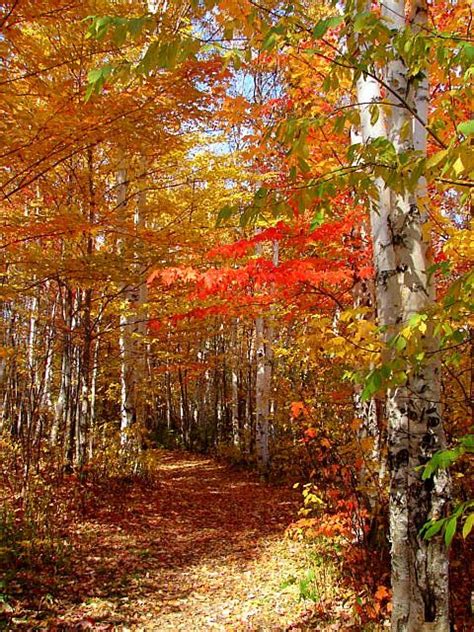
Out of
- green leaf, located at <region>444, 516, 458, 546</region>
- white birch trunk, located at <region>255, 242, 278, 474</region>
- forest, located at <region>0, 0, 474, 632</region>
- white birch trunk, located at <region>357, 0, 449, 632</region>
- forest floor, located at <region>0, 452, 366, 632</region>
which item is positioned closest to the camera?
green leaf, located at <region>444, 516, 458, 546</region>

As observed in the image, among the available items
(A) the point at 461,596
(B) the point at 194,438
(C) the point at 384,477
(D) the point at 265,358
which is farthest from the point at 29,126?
(B) the point at 194,438

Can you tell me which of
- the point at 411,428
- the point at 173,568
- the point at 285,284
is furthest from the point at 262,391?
the point at 411,428

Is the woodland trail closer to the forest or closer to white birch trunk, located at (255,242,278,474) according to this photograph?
the forest

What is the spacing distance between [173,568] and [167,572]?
0.54 ft

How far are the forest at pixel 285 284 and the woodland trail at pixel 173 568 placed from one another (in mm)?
36

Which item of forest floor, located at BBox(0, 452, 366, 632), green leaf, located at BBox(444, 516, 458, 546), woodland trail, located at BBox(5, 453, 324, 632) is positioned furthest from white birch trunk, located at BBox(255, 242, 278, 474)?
green leaf, located at BBox(444, 516, 458, 546)

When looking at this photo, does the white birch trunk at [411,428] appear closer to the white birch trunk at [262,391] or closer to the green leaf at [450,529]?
the green leaf at [450,529]

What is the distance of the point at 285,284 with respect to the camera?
5945mm

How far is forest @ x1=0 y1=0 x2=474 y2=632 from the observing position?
84.9 inches

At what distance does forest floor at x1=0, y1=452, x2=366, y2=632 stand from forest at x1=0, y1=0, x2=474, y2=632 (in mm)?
36

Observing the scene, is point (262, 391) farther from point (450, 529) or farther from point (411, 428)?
point (450, 529)

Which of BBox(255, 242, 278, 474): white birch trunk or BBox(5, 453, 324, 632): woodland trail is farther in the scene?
BBox(255, 242, 278, 474): white birch trunk

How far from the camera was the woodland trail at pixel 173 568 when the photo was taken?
4661 millimetres

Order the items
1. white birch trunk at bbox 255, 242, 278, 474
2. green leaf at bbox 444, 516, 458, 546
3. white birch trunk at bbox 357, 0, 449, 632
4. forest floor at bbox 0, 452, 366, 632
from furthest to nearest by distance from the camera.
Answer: white birch trunk at bbox 255, 242, 278, 474 < forest floor at bbox 0, 452, 366, 632 < white birch trunk at bbox 357, 0, 449, 632 < green leaf at bbox 444, 516, 458, 546
